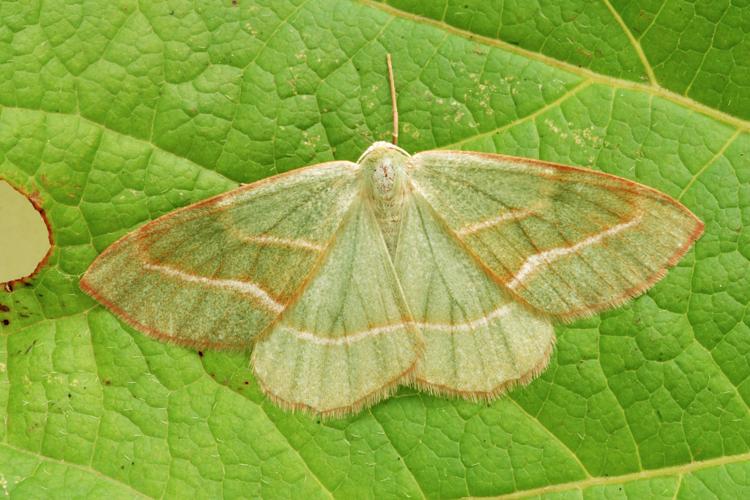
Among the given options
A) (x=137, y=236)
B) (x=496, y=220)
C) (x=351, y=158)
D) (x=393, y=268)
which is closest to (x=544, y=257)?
(x=496, y=220)

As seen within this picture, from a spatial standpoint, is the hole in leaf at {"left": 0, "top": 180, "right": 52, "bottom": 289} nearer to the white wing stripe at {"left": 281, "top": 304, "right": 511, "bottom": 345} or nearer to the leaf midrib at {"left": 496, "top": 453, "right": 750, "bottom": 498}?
the white wing stripe at {"left": 281, "top": 304, "right": 511, "bottom": 345}

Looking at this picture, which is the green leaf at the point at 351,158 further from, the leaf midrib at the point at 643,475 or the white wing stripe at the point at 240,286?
the white wing stripe at the point at 240,286

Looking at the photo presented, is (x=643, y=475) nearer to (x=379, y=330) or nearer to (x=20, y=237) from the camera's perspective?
(x=379, y=330)

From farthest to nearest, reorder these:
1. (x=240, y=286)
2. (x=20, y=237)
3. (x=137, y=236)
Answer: (x=20, y=237) → (x=240, y=286) → (x=137, y=236)

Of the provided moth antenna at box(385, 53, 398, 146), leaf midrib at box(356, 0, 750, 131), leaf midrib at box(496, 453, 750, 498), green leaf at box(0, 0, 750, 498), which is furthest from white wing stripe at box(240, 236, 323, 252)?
leaf midrib at box(496, 453, 750, 498)

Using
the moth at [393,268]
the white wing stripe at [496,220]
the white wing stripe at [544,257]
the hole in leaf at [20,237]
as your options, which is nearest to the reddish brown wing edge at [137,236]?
the moth at [393,268]

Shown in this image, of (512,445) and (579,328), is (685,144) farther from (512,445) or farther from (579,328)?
(512,445)
